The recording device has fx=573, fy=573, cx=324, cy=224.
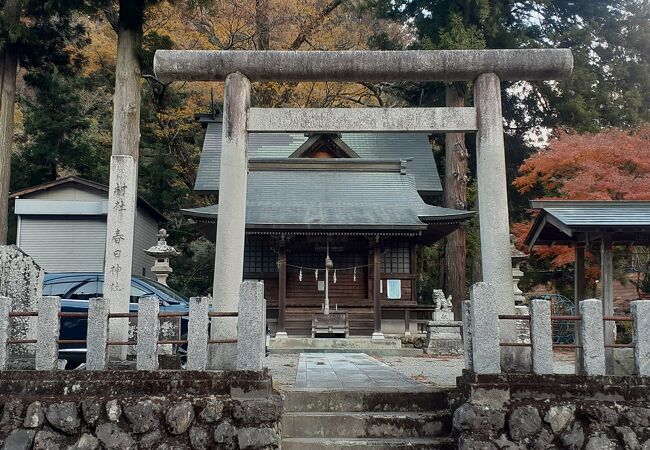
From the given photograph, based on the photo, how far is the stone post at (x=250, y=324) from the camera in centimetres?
600

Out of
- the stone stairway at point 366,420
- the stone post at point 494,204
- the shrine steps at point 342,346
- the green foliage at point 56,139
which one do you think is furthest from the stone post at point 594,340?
the green foliage at point 56,139

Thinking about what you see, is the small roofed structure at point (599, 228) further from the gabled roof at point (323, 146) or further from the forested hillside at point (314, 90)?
the gabled roof at point (323, 146)

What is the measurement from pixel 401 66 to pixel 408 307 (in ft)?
38.8

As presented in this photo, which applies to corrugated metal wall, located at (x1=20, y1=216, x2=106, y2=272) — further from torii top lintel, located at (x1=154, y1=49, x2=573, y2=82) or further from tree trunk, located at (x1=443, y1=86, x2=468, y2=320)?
torii top lintel, located at (x1=154, y1=49, x2=573, y2=82)

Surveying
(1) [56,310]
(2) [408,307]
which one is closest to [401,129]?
(1) [56,310]

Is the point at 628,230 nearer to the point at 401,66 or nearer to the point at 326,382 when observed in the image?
the point at 401,66

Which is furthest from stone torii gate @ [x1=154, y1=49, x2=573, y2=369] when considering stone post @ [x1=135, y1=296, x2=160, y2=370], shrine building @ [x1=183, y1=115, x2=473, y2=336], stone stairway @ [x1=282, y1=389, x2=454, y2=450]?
shrine building @ [x1=183, y1=115, x2=473, y2=336]

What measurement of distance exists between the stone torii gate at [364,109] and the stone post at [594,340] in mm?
1328

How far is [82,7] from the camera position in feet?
45.8

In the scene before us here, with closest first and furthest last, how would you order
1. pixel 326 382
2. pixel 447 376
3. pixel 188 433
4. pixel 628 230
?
pixel 188 433 → pixel 326 382 → pixel 628 230 → pixel 447 376

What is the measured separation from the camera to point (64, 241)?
1806 cm

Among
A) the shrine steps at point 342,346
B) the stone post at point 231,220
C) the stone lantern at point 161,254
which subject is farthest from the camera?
the stone lantern at point 161,254

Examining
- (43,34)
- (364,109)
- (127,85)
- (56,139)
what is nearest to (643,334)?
(364,109)

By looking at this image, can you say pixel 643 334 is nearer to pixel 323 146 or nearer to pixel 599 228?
pixel 599 228
